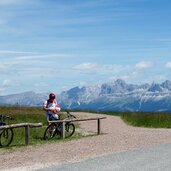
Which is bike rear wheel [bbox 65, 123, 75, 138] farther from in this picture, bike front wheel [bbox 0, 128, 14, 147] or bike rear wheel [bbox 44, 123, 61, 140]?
bike front wheel [bbox 0, 128, 14, 147]

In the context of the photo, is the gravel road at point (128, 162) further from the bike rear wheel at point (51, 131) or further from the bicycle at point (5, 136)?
the bike rear wheel at point (51, 131)

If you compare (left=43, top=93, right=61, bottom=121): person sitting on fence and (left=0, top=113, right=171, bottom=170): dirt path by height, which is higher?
(left=43, top=93, right=61, bottom=121): person sitting on fence

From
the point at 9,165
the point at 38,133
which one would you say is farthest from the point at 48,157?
the point at 38,133

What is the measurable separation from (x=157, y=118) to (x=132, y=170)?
24828 mm

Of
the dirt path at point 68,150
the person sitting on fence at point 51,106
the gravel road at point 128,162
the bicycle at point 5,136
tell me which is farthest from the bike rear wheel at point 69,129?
the gravel road at point 128,162

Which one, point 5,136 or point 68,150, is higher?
point 5,136

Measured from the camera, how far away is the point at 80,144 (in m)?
20.3

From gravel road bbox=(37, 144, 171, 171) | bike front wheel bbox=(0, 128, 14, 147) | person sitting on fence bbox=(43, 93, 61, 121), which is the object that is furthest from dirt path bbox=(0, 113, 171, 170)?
person sitting on fence bbox=(43, 93, 61, 121)

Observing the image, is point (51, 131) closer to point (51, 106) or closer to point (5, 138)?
point (51, 106)

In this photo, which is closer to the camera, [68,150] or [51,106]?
[68,150]

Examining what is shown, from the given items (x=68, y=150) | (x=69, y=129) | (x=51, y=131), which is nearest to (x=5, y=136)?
(x=51, y=131)

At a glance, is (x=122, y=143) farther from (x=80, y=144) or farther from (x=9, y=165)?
(x=9, y=165)

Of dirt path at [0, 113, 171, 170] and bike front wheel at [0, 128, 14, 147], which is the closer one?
dirt path at [0, 113, 171, 170]

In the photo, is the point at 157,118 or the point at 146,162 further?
the point at 157,118
